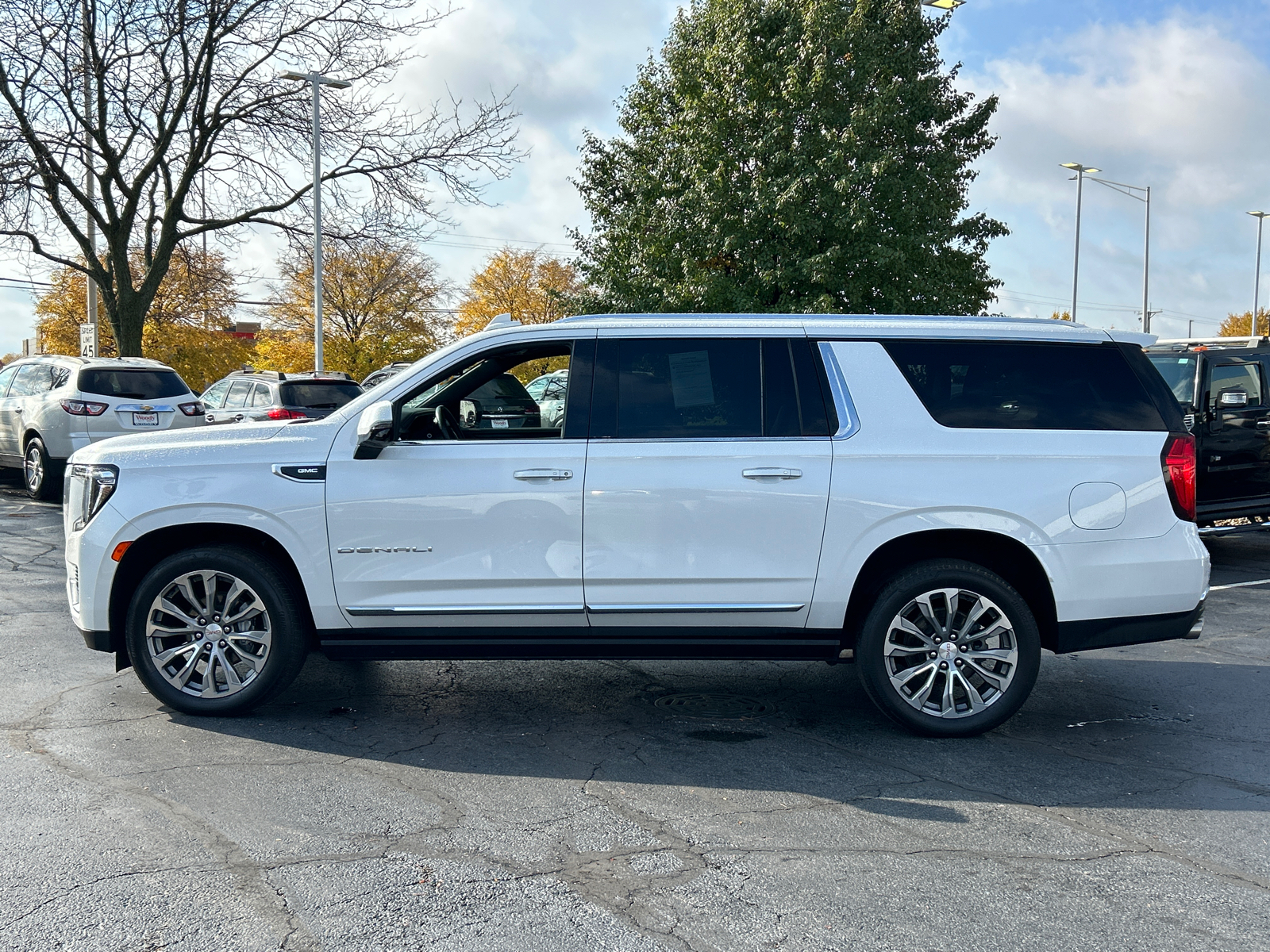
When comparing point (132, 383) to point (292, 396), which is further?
point (292, 396)

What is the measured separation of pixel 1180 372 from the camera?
11.4 metres

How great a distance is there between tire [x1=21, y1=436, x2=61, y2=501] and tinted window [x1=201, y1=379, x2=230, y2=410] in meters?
5.07

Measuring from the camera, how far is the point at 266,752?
498cm

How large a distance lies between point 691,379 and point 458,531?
1.31 meters

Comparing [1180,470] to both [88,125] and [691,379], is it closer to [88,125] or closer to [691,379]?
[691,379]

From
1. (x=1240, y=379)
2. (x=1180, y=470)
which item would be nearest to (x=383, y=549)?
(x=1180, y=470)

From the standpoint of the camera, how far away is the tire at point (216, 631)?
538 centimetres

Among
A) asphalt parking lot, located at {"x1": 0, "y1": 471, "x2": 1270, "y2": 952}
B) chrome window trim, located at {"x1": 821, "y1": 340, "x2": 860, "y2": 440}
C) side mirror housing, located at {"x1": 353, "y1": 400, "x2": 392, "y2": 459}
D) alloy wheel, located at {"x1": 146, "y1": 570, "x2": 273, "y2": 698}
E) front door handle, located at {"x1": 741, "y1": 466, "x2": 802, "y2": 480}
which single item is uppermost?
chrome window trim, located at {"x1": 821, "y1": 340, "x2": 860, "y2": 440}

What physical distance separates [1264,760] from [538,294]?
5374cm

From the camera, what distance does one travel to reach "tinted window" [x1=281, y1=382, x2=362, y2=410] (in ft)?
59.0

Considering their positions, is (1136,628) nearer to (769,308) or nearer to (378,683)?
(378,683)

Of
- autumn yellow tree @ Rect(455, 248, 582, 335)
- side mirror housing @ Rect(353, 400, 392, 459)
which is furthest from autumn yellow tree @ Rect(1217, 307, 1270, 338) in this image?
side mirror housing @ Rect(353, 400, 392, 459)

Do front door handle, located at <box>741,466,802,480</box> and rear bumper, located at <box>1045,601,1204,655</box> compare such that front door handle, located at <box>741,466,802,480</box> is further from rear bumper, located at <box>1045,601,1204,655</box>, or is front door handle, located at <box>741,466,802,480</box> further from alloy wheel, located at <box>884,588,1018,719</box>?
rear bumper, located at <box>1045,601,1204,655</box>

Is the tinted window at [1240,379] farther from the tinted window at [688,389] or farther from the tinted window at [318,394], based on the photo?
the tinted window at [318,394]
